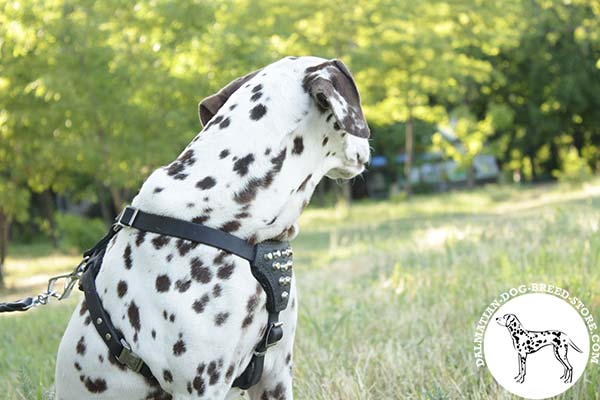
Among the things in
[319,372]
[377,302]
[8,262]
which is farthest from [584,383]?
[8,262]

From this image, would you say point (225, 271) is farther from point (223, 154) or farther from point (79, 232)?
point (79, 232)

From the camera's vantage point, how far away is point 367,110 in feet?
88.7

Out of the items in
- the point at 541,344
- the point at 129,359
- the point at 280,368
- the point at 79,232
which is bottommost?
the point at 79,232

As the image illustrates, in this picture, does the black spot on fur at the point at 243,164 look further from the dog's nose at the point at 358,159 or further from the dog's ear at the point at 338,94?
the dog's nose at the point at 358,159

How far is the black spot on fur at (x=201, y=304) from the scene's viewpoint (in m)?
2.48

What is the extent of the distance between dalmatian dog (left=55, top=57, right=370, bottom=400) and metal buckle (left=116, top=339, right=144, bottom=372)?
29 mm

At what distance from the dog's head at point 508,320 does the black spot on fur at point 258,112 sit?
2.04 metres

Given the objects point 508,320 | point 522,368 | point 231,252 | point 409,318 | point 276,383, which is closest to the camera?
point 231,252

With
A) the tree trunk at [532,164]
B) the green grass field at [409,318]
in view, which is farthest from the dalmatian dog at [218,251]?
the tree trunk at [532,164]

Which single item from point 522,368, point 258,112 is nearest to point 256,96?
point 258,112

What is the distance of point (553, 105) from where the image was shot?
39.2 metres

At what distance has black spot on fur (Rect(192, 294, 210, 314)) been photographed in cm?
248

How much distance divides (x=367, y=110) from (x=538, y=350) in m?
23.8

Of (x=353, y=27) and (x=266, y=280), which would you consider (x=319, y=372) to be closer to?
(x=266, y=280)
